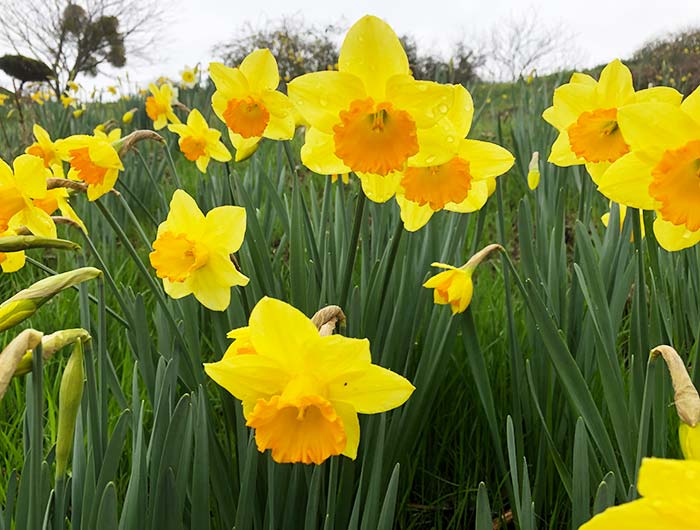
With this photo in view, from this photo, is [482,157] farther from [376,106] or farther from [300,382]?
[300,382]

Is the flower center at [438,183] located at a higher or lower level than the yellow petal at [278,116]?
lower

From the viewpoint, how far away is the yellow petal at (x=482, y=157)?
48.6 inches

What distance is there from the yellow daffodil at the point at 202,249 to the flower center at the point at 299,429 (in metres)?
0.46

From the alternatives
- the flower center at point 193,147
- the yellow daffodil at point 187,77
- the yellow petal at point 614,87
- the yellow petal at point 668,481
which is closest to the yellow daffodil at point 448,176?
the yellow petal at point 614,87

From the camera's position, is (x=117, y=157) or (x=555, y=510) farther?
(x=117, y=157)

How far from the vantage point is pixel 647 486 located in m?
0.33

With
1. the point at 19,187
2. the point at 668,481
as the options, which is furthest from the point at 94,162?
the point at 668,481

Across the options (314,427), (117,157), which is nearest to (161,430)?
(314,427)

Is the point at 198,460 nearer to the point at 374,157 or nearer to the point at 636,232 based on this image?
the point at 374,157

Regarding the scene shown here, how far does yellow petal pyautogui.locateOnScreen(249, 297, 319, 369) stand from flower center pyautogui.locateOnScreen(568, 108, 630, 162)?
739 millimetres

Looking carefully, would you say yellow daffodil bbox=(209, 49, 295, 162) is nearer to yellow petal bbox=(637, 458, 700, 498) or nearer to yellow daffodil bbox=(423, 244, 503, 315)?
yellow daffodil bbox=(423, 244, 503, 315)

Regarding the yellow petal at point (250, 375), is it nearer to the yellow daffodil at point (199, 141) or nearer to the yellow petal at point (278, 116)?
the yellow petal at point (278, 116)

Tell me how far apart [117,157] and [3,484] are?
0.83 m

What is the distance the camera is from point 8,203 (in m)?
1.25
